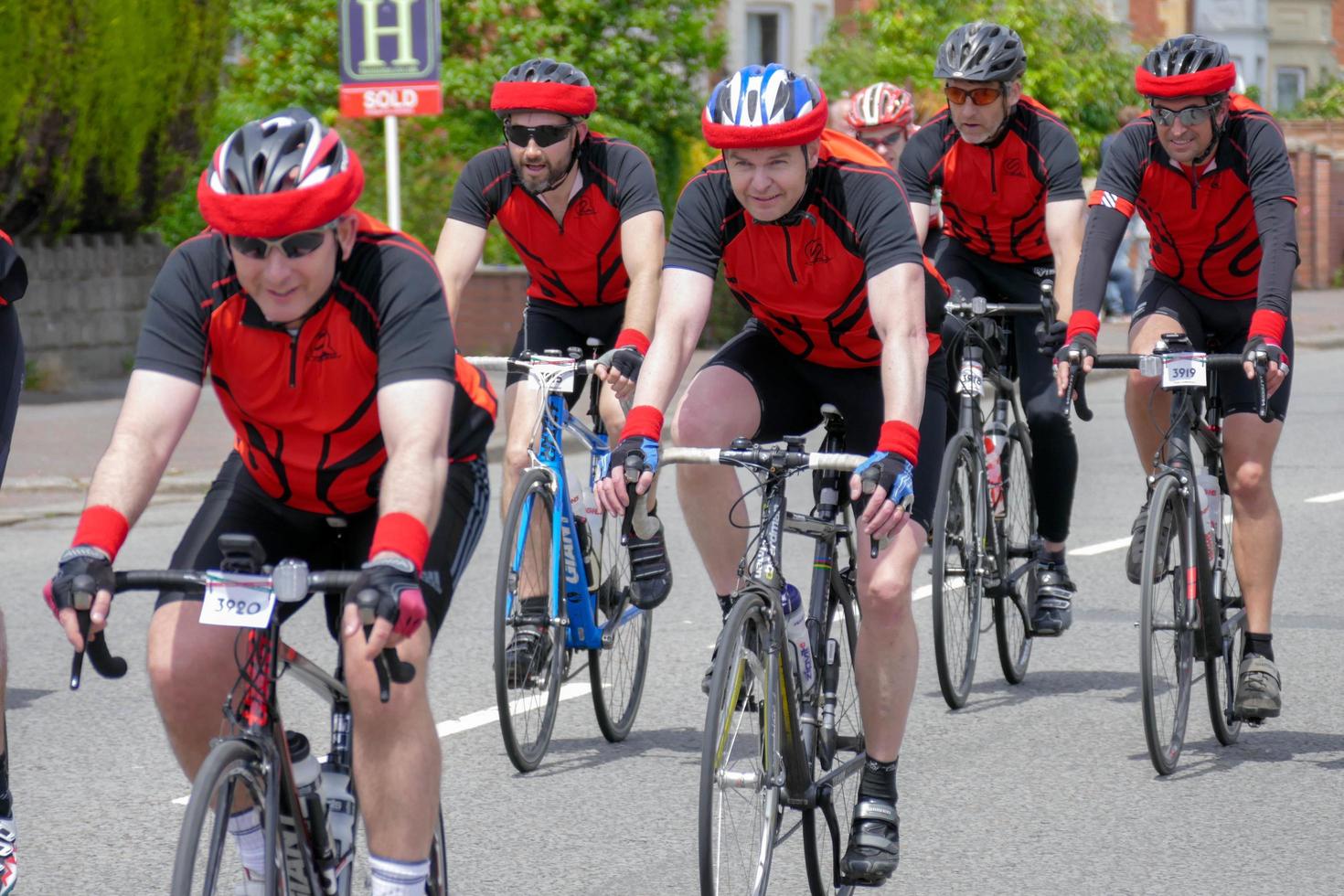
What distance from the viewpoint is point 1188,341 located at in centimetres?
605

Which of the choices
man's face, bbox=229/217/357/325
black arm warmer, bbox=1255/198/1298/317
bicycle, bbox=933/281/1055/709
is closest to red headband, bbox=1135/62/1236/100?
black arm warmer, bbox=1255/198/1298/317

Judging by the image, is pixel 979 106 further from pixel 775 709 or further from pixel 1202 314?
pixel 775 709

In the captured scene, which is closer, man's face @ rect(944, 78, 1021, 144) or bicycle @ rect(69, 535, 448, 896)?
bicycle @ rect(69, 535, 448, 896)

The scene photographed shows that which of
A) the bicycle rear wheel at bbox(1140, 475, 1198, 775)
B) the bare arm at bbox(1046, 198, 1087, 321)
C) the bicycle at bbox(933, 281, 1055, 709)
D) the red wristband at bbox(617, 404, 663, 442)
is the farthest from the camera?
the bare arm at bbox(1046, 198, 1087, 321)

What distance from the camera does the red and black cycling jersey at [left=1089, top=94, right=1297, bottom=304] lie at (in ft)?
20.5

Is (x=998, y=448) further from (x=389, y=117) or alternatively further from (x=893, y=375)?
(x=389, y=117)

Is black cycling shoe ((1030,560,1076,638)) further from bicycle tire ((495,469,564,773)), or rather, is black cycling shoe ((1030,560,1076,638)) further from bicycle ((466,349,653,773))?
bicycle tire ((495,469,564,773))

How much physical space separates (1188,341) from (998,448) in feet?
4.36

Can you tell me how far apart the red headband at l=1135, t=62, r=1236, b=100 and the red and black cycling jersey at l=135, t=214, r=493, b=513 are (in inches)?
114

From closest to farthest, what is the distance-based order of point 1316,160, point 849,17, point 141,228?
point 141,228, point 849,17, point 1316,160

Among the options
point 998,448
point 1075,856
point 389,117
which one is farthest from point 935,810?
point 389,117

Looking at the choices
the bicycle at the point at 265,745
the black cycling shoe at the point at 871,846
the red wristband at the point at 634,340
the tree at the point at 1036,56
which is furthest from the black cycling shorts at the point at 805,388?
the tree at the point at 1036,56

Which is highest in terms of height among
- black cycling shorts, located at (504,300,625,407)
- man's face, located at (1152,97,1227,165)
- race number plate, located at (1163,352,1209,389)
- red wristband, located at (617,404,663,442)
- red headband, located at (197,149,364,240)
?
man's face, located at (1152,97,1227,165)

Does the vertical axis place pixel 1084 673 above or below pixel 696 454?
below
